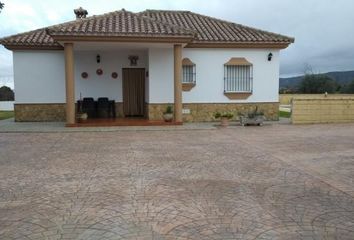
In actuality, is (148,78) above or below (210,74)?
below

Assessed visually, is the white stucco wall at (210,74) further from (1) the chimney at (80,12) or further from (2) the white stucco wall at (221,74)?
(1) the chimney at (80,12)

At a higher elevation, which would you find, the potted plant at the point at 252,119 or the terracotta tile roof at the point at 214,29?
the terracotta tile roof at the point at 214,29

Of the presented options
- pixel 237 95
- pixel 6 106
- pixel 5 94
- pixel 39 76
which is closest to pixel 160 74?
pixel 237 95

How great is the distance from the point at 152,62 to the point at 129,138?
5.97 metres

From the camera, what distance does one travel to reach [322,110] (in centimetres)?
1784

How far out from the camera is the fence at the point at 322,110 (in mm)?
17297

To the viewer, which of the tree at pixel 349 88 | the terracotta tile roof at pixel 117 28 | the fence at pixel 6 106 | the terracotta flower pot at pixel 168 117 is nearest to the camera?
the terracotta tile roof at pixel 117 28

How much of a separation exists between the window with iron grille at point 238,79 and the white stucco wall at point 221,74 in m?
0.20

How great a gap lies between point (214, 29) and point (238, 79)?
2905 mm

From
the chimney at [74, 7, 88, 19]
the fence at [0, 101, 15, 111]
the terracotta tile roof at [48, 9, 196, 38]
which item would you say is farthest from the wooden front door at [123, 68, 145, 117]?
the fence at [0, 101, 15, 111]

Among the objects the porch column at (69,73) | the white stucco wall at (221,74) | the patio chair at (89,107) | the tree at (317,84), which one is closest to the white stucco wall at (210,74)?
the white stucco wall at (221,74)

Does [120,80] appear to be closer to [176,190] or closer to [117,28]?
[117,28]

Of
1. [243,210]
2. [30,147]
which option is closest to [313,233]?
[243,210]

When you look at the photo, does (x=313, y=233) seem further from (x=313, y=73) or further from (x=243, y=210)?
(x=313, y=73)
